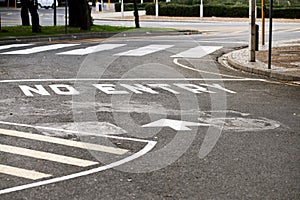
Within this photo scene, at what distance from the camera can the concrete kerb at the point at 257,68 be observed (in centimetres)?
1628

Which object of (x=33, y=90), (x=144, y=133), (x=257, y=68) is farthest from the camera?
(x=257, y=68)

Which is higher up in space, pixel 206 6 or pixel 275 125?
pixel 206 6

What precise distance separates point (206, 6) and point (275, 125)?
43123mm

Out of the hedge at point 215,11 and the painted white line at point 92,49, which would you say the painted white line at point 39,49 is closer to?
the painted white line at point 92,49

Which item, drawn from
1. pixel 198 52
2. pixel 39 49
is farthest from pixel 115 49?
pixel 198 52

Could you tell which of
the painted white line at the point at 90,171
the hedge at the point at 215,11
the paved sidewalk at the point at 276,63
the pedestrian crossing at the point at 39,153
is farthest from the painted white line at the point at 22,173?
the hedge at the point at 215,11

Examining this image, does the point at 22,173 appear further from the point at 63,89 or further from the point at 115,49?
the point at 115,49

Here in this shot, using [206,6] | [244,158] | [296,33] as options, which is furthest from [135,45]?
[206,6]

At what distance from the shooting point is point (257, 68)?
57.9ft

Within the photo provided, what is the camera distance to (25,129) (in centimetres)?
963

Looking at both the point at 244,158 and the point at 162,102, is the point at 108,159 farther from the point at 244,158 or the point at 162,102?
the point at 162,102

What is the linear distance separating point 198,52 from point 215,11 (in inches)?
1182

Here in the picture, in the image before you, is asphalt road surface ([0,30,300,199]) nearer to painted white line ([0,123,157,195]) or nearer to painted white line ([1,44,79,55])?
painted white line ([0,123,157,195])

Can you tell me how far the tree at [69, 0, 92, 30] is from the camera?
3136 centimetres
